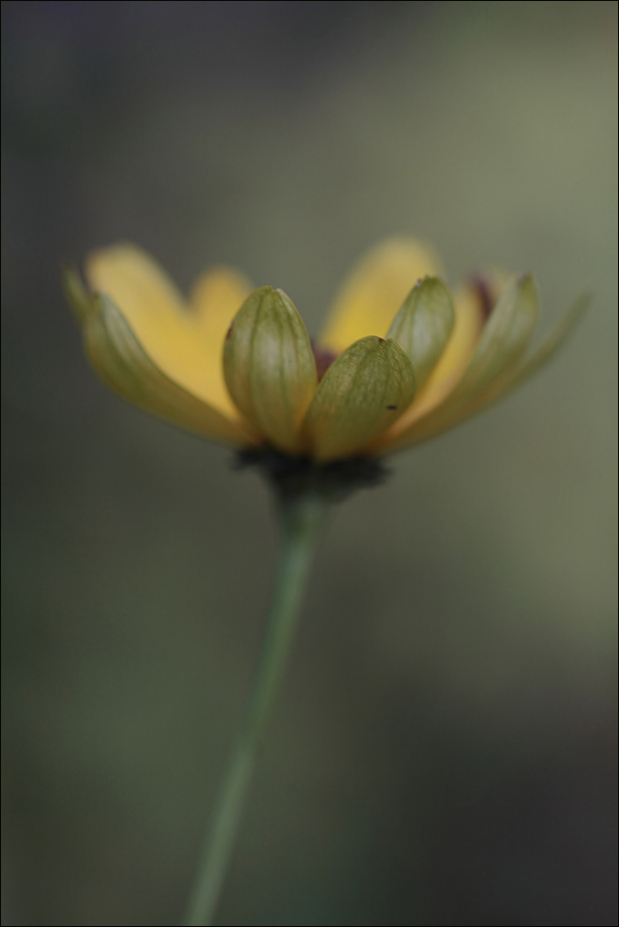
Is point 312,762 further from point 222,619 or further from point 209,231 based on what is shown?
point 209,231

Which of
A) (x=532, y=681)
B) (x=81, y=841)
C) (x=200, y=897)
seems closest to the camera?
(x=200, y=897)

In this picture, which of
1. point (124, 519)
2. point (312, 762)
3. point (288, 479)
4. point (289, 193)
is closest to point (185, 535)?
point (124, 519)

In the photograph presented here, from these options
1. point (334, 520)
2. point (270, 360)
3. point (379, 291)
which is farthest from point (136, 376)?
point (334, 520)

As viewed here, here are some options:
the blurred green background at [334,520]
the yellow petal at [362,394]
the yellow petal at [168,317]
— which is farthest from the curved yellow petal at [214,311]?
the blurred green background at [334,520]

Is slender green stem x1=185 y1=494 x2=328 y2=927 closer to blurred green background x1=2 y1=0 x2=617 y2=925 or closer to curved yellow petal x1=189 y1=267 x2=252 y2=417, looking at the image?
curved yellow petal x1=189 y1=267 x2=252 y2=417

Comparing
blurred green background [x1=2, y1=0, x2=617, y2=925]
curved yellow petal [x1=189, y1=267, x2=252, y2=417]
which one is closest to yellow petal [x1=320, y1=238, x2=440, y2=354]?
curved yellow petal [x1=189, y1=267, x2=252, y2=417]

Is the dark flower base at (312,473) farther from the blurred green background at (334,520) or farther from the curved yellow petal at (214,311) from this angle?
the blurred green background at (334,520)

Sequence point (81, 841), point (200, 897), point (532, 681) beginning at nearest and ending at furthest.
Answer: point (200, 897) → point (81, 841) → point (532, 681)
